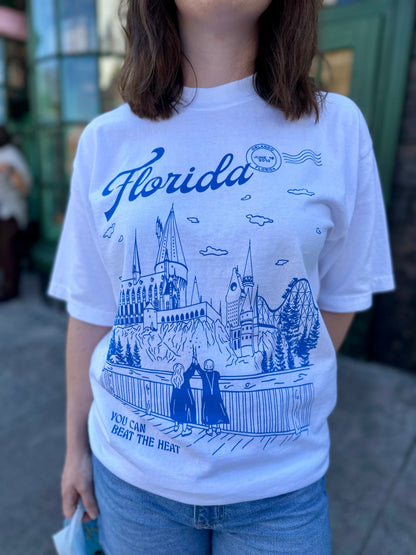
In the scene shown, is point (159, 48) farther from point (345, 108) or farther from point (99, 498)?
point (99, 498)

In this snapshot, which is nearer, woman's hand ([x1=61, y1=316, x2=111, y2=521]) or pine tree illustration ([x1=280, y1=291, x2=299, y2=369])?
pine tree illustration ([x1=280, y1=291, x2=299, y2=369])

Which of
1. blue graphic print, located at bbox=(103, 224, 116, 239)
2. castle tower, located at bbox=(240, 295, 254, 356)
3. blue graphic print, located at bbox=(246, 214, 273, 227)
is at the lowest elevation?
castle tower, located at bbox=(240, 295, 254, 356)

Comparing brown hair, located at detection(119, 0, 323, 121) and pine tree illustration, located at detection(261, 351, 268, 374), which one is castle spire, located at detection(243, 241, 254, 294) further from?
brown hair, located at detection(119, 0, 323, 121)

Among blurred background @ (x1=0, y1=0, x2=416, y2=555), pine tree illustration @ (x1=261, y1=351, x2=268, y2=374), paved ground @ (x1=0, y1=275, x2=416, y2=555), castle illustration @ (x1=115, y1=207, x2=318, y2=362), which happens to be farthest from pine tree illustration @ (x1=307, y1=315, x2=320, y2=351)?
paved ground @ (x1=0, y1=275, x2=416, y2=555)

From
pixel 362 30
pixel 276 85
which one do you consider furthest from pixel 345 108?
pixel 362 30

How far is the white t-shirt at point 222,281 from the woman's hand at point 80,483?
0.20 meters

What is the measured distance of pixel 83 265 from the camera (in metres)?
1.10

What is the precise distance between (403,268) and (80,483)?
8.73 feet

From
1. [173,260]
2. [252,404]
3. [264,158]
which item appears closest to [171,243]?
[173,260]

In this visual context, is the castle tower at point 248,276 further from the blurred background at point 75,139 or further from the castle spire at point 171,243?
the blurred background at point 75,139

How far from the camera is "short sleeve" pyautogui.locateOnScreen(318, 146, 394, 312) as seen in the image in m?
1.01

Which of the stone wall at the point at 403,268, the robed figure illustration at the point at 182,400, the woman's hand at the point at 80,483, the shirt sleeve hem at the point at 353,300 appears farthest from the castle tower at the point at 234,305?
the stone wall at the point at 403,268

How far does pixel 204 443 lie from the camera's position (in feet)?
3.00

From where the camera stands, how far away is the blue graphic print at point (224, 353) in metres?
0.91
